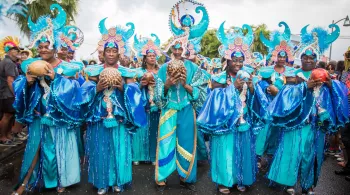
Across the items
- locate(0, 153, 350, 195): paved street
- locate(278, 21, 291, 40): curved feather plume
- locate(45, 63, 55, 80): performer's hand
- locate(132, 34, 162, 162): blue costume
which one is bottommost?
locate(0, 153, 350, 195): paved street

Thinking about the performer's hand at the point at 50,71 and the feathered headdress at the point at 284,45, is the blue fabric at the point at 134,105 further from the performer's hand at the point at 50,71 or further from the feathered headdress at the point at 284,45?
the feathered headdress at the point at 284,45

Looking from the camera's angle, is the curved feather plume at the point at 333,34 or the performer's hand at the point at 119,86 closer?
the performer's hand at the point at 119,86

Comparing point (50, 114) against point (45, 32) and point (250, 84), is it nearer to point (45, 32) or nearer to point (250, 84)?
point (45, 32)

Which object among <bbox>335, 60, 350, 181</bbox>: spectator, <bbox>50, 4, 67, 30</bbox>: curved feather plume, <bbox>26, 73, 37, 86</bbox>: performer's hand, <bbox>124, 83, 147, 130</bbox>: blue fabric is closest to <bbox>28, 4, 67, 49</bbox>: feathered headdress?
<bbox>50, 4, 67, 30</bbox>: curved feather plume

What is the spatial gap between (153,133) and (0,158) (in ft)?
9.87

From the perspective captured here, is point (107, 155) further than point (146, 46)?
No

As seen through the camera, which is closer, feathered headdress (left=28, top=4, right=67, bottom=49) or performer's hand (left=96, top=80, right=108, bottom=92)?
performer's hand (left=96, top=80, right=108, bottom=92)

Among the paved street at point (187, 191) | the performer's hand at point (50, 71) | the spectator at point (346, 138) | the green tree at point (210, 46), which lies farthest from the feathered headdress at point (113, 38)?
the green tree at point (210, 46)

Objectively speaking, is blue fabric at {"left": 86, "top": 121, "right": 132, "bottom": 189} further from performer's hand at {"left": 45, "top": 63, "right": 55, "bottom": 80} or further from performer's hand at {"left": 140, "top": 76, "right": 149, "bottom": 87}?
performer's hand at {"left": 140, "top": 76, "right": 149, "bottom": 87}

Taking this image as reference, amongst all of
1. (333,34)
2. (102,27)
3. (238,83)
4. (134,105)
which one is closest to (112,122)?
(134,105)

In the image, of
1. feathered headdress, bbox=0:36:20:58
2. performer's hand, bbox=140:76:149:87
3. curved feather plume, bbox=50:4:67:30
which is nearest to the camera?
curved feather plume, bbox=50:4:67:30

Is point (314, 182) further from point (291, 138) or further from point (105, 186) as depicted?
point (105, 186)

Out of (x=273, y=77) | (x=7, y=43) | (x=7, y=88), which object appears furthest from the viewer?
(x=7, y=88)

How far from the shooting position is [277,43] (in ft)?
18.6
